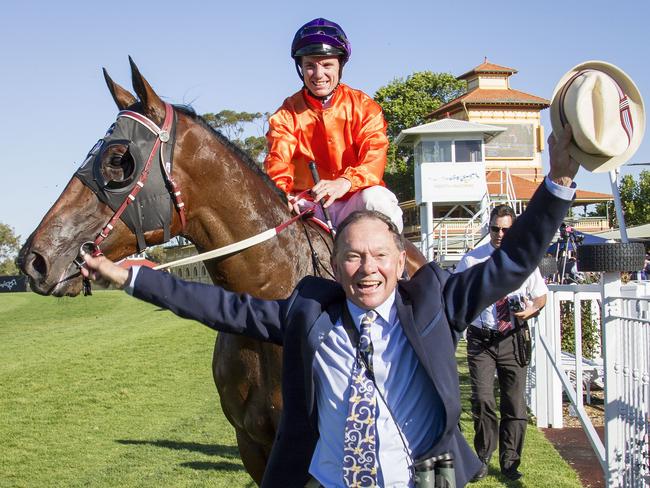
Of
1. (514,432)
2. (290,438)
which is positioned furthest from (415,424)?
(514,432)

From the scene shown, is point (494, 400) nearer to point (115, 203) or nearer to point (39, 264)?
point (115, 203)

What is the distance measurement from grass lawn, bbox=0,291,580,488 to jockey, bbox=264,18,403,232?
2.43 meters

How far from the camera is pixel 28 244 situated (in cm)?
309

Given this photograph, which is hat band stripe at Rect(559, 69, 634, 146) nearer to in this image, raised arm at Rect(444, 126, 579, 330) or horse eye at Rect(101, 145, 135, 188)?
raised arm at Rect(444, 126, 579, 330)

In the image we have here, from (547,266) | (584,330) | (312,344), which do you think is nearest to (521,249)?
(312,344)

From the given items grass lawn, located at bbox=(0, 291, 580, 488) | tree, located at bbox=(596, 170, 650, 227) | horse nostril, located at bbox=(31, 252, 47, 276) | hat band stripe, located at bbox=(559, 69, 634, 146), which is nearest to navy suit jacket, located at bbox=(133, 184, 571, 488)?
hat band stripe, located at bbox=(559, 69, 634, 146)

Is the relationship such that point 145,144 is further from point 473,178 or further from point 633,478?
point 473,178

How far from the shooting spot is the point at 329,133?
4285mm

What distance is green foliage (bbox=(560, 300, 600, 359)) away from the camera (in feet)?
32.0

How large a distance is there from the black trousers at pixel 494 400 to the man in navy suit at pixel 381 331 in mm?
4310

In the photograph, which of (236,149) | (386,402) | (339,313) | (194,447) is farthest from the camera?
(194,447)

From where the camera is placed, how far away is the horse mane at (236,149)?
3.65 m

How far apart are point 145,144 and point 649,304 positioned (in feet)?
10.5

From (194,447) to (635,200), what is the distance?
5918 centimetres
